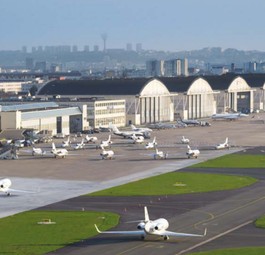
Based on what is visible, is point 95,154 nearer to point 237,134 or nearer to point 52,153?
point 52,153

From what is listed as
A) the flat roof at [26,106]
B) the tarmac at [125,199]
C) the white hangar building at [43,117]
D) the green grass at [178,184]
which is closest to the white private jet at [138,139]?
the tarmac at [125,199]

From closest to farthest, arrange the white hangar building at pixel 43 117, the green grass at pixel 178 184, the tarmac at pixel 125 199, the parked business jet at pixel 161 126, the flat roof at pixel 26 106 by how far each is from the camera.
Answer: the tarmac at pixel 125 199 → the green grass at pixel 178 184 → the white hangar building at pixel 43 117 → the flat roof at pixel 26 106 → the parked business jet at pixel 161 126

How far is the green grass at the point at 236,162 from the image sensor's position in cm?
11475

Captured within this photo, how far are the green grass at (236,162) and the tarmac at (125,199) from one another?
257 centimetres

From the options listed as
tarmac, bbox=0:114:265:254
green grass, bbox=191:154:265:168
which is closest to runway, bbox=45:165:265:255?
tarmac, bbox=0:114:265:254

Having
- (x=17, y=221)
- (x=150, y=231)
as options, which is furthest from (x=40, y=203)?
(x=150, y=231)

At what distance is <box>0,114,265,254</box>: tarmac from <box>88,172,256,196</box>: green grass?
225cm

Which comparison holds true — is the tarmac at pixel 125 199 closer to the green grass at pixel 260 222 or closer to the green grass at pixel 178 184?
the green grass at pixel 260 222

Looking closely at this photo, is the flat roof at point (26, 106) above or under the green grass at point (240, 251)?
above

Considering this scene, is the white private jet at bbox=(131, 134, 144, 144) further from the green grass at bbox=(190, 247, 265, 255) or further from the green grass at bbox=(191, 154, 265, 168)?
the green grass at bbox=(190, 247, 265, 255)

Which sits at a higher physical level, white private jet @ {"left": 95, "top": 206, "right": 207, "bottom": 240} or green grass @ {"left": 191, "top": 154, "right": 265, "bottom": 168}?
white private jet @ {"left": 95, "top": 206, "right": 207, "bottom": 240}

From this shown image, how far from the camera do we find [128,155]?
13075 cm

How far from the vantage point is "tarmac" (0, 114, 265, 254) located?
6384 centimetres

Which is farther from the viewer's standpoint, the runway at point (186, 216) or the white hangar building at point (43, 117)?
the white hangar building at point (43, 117)
